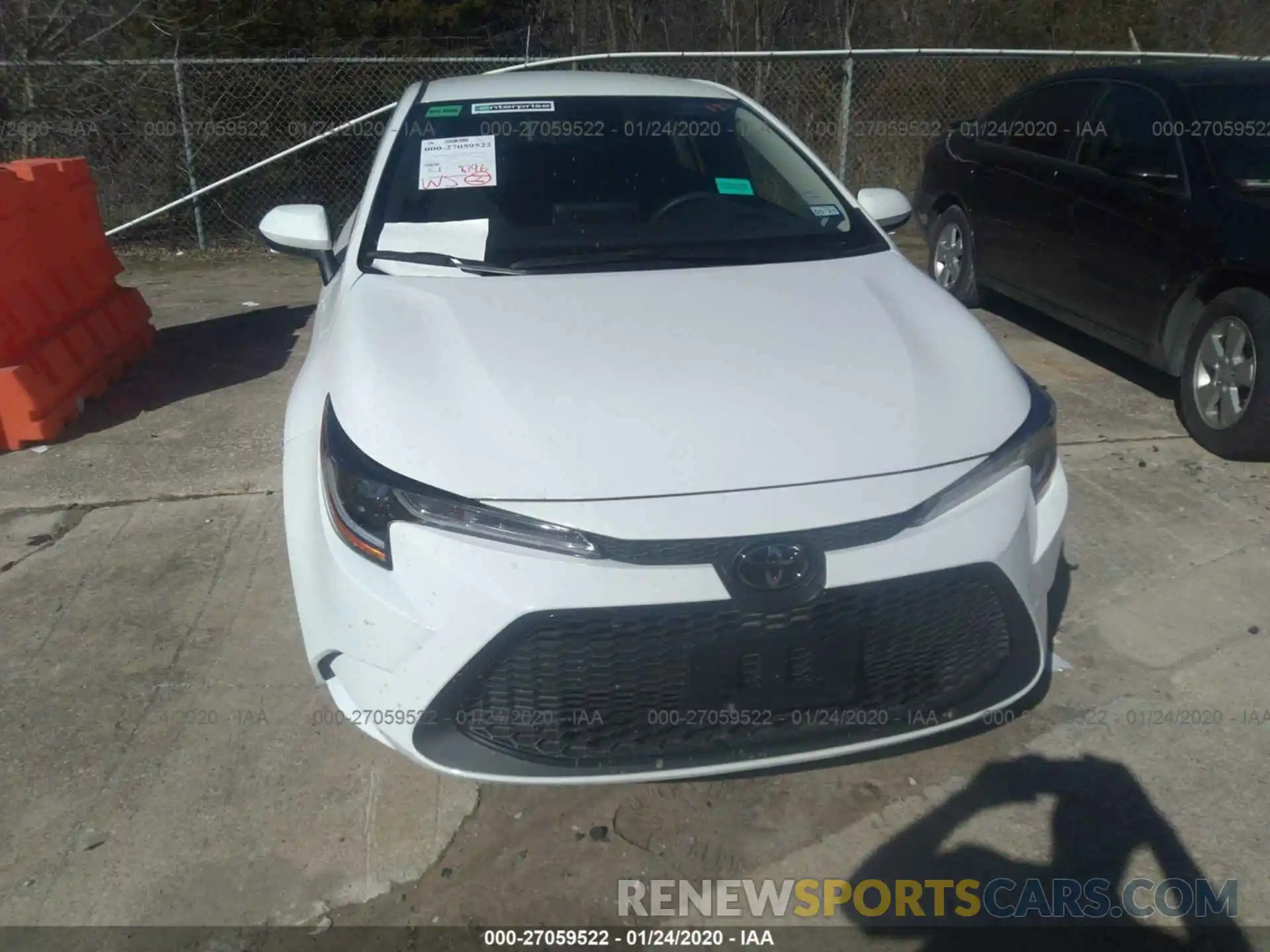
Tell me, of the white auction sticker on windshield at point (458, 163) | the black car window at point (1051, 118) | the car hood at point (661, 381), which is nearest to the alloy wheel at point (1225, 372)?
the black car window at point (1051, 118)

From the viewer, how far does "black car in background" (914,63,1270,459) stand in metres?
4.62

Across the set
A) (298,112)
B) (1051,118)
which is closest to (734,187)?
(1051,118)

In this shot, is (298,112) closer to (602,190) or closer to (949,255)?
(949,255)

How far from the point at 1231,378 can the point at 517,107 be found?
3.23 meters

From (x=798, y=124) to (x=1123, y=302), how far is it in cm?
589

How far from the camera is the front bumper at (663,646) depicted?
2154 mm

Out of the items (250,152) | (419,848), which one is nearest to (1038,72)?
(250,152)

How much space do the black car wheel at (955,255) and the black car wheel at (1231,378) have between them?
2.08 m

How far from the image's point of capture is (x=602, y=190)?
140 inches

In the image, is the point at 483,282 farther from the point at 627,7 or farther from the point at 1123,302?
the point at 627,7

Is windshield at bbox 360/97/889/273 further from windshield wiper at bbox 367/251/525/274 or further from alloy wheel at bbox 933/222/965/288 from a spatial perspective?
alloy wheel at bbox 933/222/965/288

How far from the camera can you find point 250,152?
9.52 meters

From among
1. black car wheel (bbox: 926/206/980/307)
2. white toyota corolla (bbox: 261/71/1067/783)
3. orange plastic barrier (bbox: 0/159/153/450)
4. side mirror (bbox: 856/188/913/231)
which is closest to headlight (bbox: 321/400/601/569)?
white toyota corolla (bbox: 261/71/1067/783)

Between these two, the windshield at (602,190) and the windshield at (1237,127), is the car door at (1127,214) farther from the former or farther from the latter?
the windshield at (602,190)
